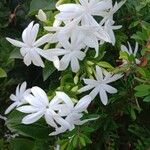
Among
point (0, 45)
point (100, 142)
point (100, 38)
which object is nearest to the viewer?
point (100, 38)

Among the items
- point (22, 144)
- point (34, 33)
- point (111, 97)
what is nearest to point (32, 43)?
point (34, 33)

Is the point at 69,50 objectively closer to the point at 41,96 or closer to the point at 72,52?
the point at 72,52

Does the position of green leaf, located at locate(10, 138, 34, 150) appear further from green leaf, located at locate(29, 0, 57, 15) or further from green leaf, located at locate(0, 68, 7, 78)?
green leaf, located at locate(29, 0, 57, 15)

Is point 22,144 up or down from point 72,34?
down

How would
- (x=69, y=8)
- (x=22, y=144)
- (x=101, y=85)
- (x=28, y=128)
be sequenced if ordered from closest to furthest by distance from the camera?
(x=69, y=8) → (x=101, y=85) → (x=28, y=128) → (x=22, y=144)

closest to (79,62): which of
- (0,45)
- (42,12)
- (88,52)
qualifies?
(88,52)

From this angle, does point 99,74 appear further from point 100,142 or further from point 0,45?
point 0,45
